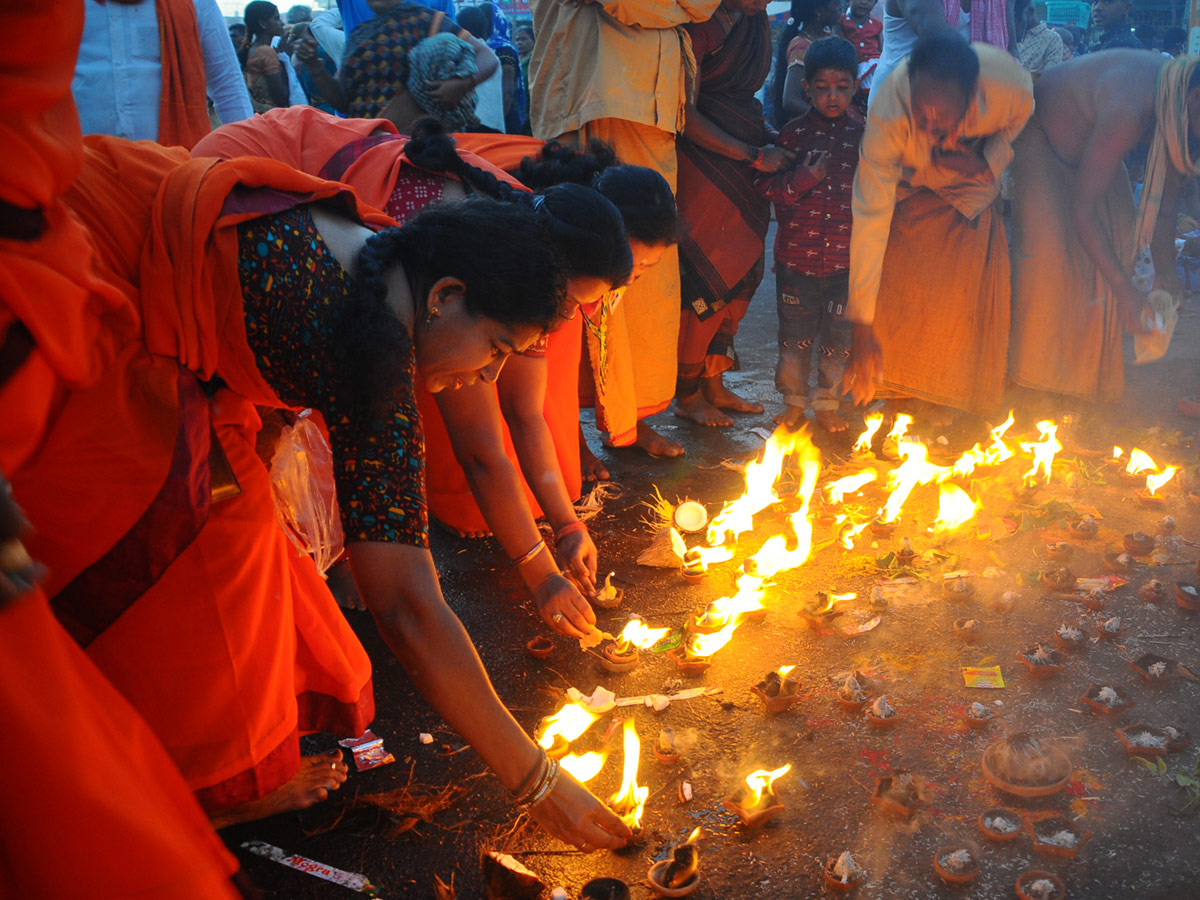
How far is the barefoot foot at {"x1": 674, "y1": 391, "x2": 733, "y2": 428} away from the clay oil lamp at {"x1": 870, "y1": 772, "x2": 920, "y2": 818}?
135 inches

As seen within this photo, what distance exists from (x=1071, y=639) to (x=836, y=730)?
37.9 inches

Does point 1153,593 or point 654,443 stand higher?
point 1153,593

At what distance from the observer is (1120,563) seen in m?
3.62

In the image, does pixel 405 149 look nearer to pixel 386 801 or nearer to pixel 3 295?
pixel 3 295

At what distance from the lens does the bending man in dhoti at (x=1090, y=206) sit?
4879 mm

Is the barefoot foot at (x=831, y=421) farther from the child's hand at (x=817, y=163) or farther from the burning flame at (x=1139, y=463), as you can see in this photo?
the burning flame at (x=1139, y=463)

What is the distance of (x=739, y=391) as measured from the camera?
6.46 metres

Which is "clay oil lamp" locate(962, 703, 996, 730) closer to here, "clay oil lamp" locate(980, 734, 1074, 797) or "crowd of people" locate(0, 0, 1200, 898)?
"clay oil lamp" locate(980, 734, 1074, 797)

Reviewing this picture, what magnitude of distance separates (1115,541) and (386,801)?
3.27 metres

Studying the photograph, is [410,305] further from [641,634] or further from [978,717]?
[978,717]

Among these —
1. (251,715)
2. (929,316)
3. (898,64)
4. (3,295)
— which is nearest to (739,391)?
(929,316)

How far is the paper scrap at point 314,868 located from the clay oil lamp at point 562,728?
648mm

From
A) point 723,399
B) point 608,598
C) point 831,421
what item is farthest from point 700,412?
point 608,598

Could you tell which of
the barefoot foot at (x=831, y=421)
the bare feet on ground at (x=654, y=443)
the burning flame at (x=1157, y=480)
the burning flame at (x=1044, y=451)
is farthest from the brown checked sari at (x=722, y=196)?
the burning flame at (x=1157, y=480)
